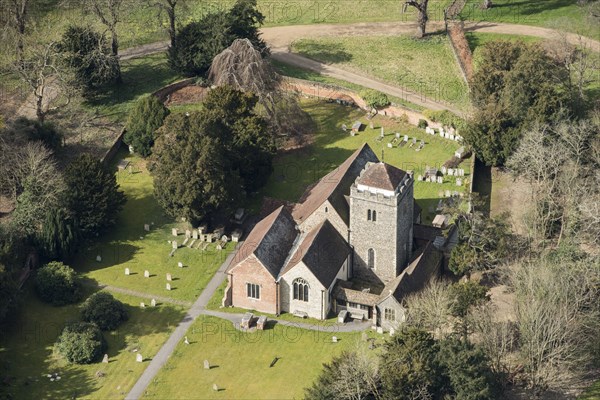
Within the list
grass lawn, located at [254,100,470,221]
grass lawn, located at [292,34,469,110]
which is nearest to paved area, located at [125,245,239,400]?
grass lawn, located at [254,100,470,221]

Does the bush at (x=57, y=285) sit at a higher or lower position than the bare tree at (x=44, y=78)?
lower

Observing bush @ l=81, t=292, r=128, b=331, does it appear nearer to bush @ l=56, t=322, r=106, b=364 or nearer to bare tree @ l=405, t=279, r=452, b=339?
bush @ l=56, t=322, r=106, b=364

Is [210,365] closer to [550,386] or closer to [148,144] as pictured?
[550,386]

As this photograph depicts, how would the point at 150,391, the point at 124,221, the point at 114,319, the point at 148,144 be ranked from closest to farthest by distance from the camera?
the point at 150,391, the point at 114,319, the point at 124,221, the point at 148,144

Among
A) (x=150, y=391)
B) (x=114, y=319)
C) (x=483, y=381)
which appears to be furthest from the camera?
(x=114, y=319)

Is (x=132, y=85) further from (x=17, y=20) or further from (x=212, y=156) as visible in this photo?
(x=212, y=156)

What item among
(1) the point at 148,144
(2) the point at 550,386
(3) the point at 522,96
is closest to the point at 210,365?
(2) the point at 550,386

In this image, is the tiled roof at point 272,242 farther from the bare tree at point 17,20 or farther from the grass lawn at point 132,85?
the bare tree at point 17,20

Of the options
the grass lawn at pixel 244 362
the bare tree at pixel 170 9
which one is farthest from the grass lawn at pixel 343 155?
the grass lawn at pixel 244 362
